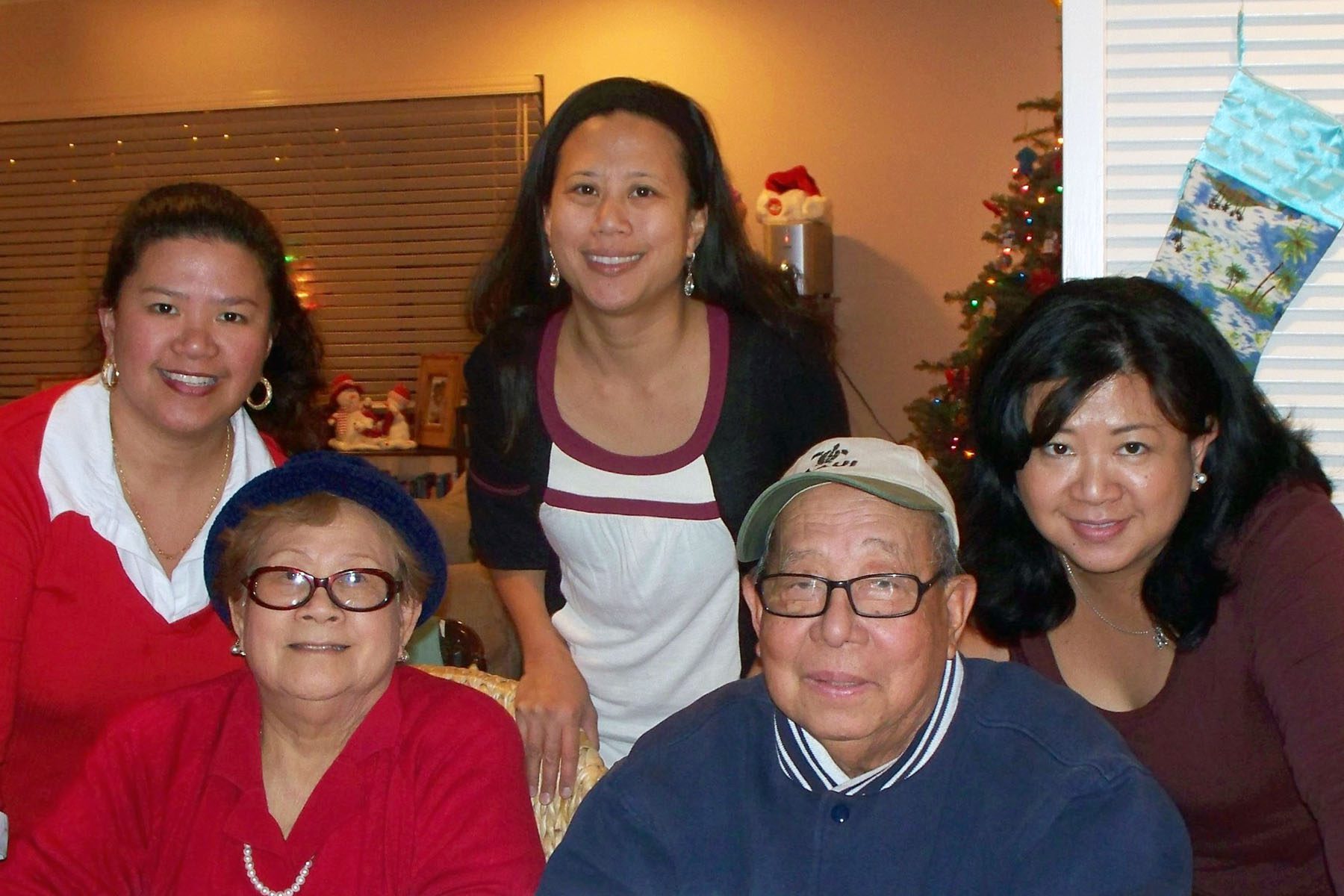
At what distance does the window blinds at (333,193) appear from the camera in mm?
7285

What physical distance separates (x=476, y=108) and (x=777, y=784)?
6349 mm

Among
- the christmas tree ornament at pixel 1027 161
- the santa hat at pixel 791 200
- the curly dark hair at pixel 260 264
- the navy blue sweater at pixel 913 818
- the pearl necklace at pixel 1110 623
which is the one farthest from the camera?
the santa hat at pixel 791 200

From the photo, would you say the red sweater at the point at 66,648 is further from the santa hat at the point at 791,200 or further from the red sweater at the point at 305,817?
the santa hat at the point at 791,200

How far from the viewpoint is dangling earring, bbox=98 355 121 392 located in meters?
1.97

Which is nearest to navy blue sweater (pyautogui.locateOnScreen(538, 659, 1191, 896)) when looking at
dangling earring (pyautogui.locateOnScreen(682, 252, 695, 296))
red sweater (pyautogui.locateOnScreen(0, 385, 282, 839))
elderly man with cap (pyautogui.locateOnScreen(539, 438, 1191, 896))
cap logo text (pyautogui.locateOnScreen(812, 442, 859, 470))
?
elderly man with cap (pyautogui.locateOnScreen(539, 438, 1191, 896))

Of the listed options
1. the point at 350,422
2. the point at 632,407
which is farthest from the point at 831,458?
the point at 350,422

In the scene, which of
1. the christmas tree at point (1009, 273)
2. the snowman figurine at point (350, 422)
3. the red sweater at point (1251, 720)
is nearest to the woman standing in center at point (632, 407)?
the red sweater at point (1251, 720)

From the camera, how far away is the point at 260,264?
→ 1.98 meters

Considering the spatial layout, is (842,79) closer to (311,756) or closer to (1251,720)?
(1251,720)

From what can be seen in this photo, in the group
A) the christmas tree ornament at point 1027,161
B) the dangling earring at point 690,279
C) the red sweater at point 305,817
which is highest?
the christmas tree ornament at point 1027,161

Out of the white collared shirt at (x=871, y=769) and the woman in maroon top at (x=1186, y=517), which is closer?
the white collared shirt at (x=871, y=769)

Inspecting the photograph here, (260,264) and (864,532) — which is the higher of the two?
(260,264)

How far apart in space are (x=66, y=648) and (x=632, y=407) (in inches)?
36.2

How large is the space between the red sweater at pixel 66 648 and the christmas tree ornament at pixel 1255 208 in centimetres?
168
